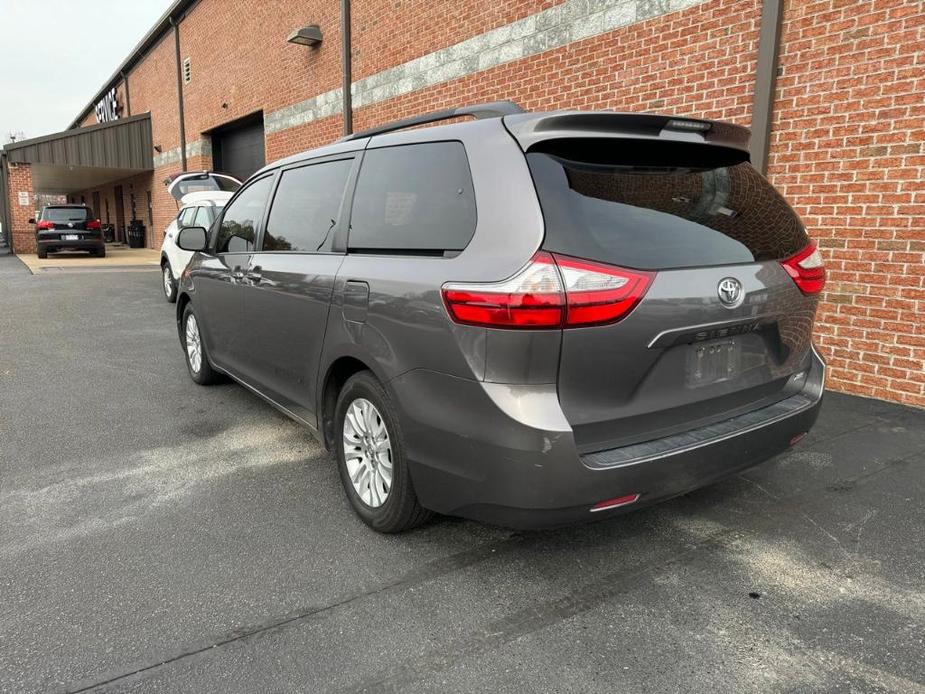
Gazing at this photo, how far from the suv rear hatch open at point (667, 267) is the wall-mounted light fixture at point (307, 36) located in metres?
11.5

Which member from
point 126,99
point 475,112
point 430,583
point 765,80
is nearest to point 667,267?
point 475,112

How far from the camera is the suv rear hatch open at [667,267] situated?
2273 millimetres

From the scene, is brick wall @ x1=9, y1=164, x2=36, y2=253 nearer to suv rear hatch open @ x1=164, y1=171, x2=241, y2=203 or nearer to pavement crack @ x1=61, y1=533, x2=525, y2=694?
suv rear hatch open @ x1=164, y1=171, x2=241, y2=203

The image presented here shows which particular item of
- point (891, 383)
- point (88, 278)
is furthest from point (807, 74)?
point (88, 278)

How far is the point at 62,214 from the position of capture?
69.2 feet

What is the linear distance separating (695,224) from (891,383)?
3447 millimetres

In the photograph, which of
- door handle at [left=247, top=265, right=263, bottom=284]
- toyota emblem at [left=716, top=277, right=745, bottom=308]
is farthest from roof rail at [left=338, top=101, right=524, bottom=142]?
toyota emblem at [left=716, top=277, right=745, bottom=308]

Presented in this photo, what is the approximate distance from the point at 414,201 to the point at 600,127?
835mm

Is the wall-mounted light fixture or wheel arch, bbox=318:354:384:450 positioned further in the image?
the wall-mounted light fixture

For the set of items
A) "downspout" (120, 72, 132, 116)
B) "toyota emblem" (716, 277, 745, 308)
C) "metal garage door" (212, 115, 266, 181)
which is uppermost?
"downspout" (120, 72, 132, 116)

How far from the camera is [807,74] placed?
17.3 ft

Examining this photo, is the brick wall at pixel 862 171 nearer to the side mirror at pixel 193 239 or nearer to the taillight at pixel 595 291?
the taillight at pixel 595 291

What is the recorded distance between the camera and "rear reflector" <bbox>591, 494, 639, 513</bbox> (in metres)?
2.32

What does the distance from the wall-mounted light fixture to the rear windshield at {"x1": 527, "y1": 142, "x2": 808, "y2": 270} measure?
11497mm
